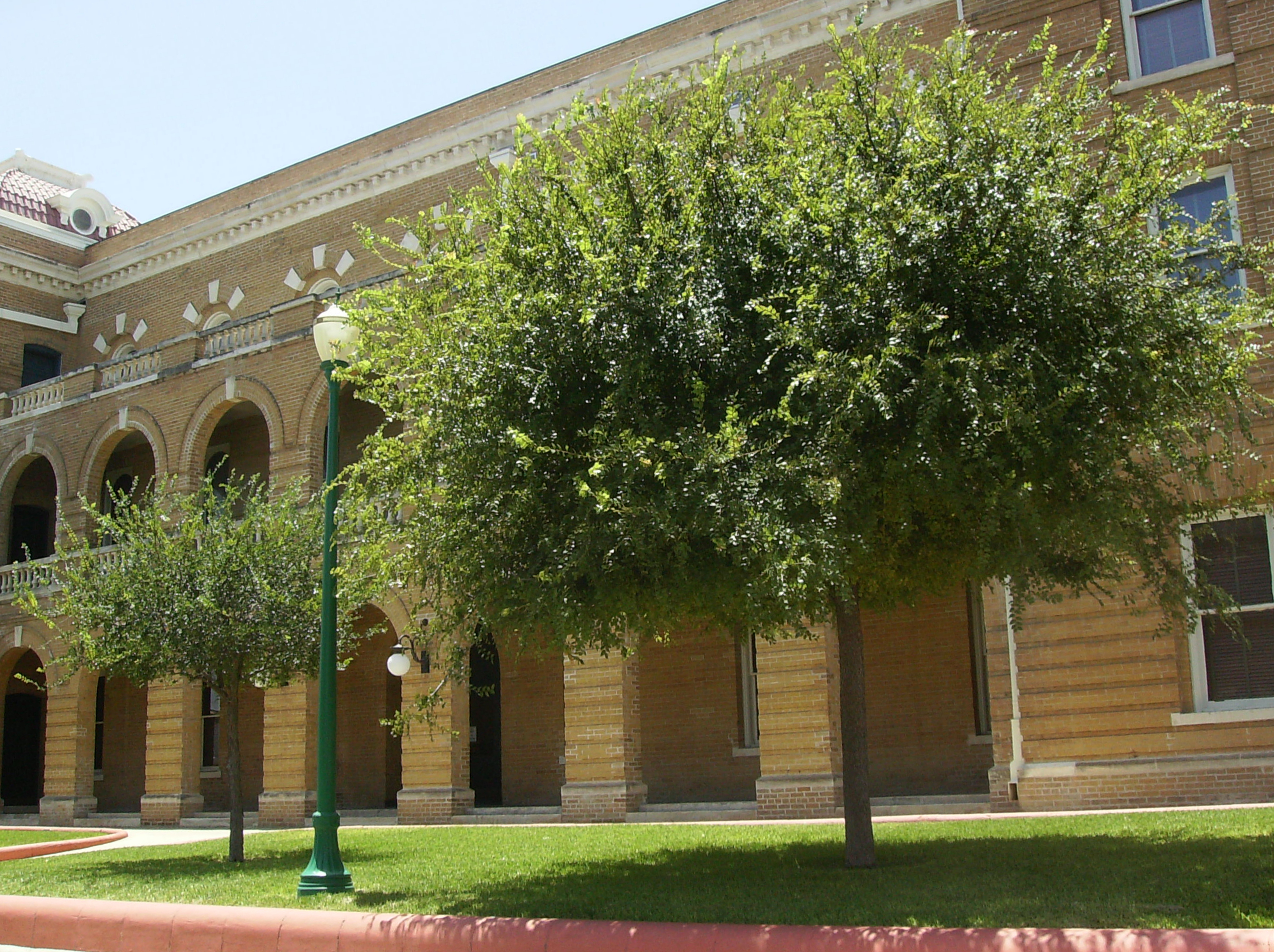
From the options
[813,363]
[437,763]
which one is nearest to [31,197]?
[437,763]

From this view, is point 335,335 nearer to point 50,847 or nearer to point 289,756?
point 50,847

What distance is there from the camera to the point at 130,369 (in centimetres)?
2769

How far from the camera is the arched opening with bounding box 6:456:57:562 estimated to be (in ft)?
103

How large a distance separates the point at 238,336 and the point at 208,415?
1766mm

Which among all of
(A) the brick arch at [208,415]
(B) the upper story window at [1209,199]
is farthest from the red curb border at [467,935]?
(A) the brick arch at [208,415]

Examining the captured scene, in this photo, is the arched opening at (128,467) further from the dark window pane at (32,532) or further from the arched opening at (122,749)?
the arched opening at (122,749)

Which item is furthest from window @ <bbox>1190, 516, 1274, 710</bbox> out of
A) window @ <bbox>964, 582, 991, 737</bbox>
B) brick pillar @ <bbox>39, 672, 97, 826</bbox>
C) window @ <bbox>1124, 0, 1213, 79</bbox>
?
brick pillar @ <bbox>39, 672, 97, 826</bbox>

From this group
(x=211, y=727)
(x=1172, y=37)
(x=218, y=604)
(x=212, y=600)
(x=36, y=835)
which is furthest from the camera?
(x=211, y=727)

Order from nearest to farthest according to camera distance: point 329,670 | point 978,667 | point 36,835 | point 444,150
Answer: point 329,670, point 978,667, point 36,835, point 444,150

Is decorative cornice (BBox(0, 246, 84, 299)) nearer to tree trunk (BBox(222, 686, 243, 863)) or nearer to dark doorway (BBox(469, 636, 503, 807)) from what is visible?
dark doorway (BBox(469, 636, 503, 807))

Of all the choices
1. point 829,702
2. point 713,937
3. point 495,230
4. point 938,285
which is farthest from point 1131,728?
point 495,230

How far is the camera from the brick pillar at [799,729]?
1794 centimetres

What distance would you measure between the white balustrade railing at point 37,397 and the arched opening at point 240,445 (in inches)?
147

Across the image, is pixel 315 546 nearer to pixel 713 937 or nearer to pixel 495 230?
pixel 495 230
